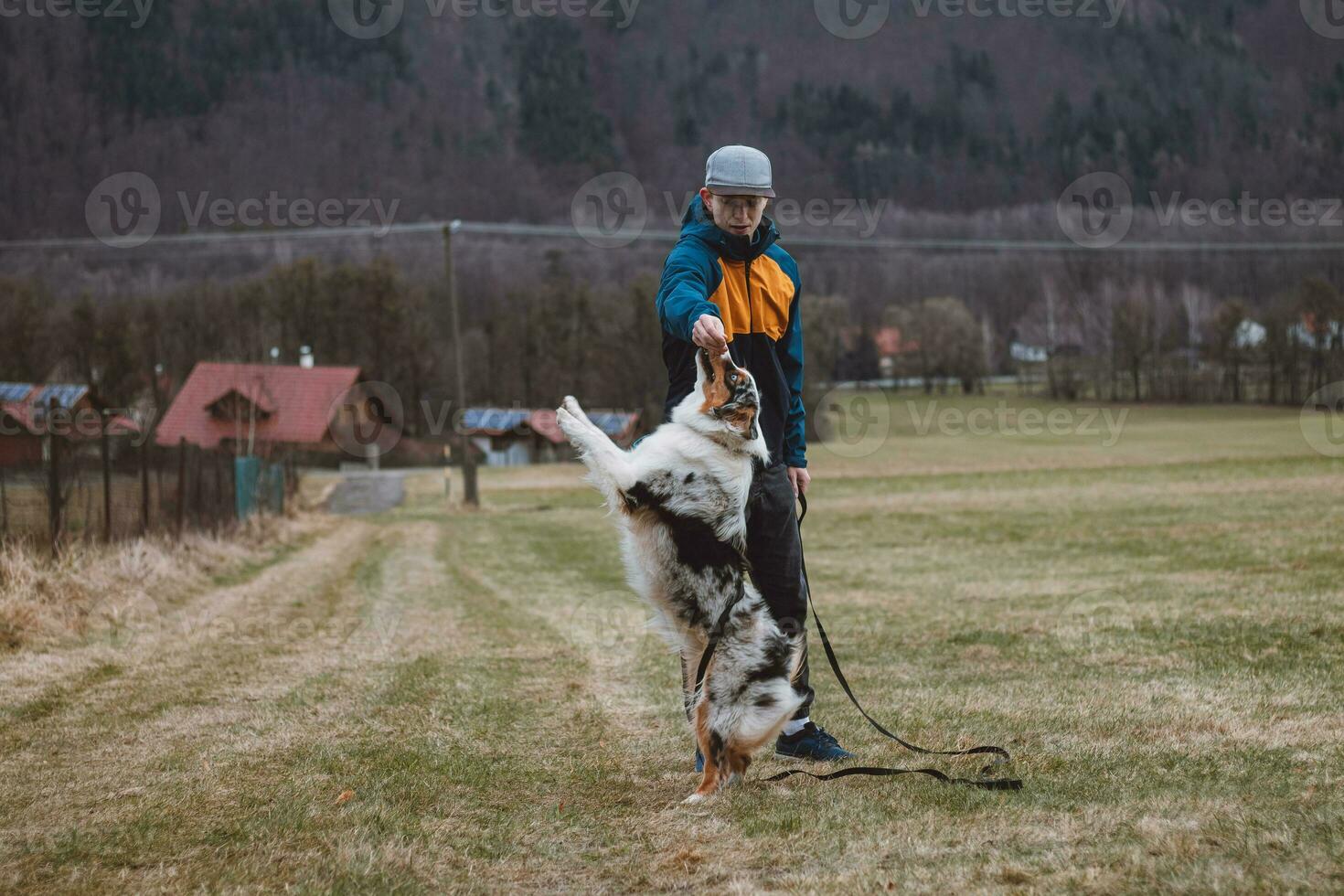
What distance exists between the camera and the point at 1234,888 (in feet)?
9.67

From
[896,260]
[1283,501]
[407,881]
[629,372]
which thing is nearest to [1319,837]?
[407,881]

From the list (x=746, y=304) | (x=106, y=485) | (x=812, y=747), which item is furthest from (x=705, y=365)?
(x=106, y=485)

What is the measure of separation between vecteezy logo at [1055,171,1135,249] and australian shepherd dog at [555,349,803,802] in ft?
300

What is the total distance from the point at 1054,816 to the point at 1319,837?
811 millimetres

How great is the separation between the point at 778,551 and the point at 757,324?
1.03 metres

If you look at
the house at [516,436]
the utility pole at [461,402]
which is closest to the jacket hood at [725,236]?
the utility pole at [461,402]

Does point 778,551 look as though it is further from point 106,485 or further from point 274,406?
point 274,406

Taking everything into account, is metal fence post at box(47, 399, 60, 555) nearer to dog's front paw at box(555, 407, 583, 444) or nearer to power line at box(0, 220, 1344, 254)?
power line at box(0, 220, 1344, 254)

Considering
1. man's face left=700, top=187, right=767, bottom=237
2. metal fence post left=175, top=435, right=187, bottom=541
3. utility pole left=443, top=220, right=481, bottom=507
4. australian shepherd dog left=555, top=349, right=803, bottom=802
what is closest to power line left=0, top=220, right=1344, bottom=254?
utility pole left=443, top=220, right=481, bottom=507

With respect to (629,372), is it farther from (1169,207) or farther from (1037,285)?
(1169,207)

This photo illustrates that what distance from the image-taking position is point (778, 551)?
499cm

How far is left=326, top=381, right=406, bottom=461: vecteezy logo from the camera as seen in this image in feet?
220

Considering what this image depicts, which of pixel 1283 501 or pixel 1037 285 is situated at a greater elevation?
pixel 1037 285

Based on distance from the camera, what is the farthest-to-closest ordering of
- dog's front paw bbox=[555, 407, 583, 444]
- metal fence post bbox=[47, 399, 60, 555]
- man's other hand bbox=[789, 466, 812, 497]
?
metal fence post bbox=[47, 399, 60, 555] < man's other hand bbox=[789, 466, 812, 497] < dog's front paw bbox=[555, 407, 583, 444]
